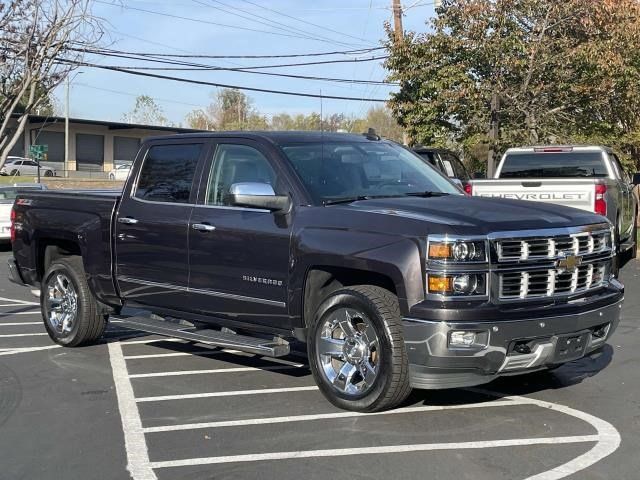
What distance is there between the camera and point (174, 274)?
660 cm

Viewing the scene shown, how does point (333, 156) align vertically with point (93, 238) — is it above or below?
above

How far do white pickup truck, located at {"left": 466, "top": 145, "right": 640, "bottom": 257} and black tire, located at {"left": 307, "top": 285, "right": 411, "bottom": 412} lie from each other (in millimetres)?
6335

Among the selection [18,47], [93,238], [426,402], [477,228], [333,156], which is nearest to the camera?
[477,228]

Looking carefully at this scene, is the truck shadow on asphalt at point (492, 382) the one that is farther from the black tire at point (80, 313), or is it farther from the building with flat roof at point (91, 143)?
the building with flat roof at point (91, 143)

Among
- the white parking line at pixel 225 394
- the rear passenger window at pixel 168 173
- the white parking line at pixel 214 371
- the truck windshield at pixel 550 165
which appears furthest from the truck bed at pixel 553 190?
the white parking line at pixel 225 394

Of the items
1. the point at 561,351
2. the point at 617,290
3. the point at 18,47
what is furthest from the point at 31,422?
the point at 18,47

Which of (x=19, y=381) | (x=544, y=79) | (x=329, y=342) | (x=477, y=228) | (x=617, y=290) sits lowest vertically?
(x=19, y=381)

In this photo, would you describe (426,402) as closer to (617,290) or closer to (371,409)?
(371,409)

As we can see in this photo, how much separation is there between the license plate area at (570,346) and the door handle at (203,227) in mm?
2719

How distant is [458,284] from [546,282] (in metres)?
0.69

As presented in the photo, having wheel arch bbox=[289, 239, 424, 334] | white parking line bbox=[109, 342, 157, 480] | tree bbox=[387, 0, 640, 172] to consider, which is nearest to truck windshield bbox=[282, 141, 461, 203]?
wheel arch bbox=[289, 239, 424, 334]

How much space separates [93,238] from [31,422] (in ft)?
7.48

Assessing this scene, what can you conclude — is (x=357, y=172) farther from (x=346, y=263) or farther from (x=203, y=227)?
(x=203, y=227)

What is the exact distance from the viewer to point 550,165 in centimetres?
1341
